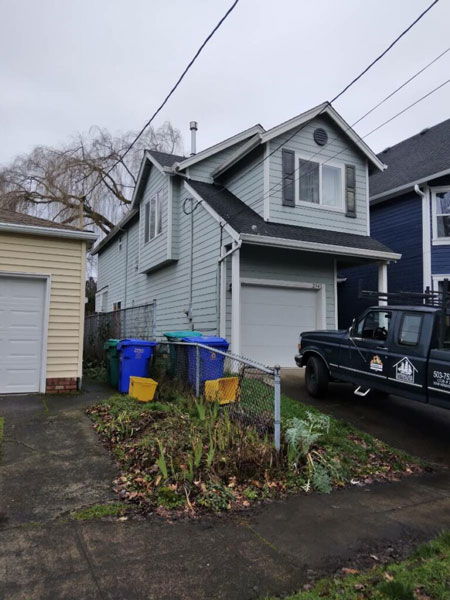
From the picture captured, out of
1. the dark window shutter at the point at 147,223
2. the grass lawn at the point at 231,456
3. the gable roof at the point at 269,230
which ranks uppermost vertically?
the dark window shutter at the point at 147,223

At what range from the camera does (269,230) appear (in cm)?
959

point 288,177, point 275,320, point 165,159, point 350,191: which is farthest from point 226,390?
point 165,159

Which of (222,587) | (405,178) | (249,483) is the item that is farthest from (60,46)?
(405,178)

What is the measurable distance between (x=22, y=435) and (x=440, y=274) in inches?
457

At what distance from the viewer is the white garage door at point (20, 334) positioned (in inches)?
304

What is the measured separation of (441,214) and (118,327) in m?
10.1

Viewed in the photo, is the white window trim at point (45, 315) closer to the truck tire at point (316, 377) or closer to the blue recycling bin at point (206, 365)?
the blue recycling bin at point (206, 365)

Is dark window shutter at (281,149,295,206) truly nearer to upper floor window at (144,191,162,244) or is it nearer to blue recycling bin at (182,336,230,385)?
upper floor window at (144,191,162,244)

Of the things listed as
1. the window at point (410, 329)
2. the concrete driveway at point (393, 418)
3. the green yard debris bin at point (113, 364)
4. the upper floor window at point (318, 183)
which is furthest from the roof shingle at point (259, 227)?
the window at point (410, 329)

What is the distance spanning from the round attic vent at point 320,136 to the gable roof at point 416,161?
137 inches

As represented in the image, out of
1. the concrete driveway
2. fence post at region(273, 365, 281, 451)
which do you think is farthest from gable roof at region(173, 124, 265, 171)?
fence post at region(273, 365, 281, 451)

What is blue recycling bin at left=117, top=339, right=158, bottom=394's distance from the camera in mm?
7855

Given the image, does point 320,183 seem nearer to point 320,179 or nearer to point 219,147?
point 320,179

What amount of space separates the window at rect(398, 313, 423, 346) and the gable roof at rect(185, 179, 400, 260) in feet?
12.2
